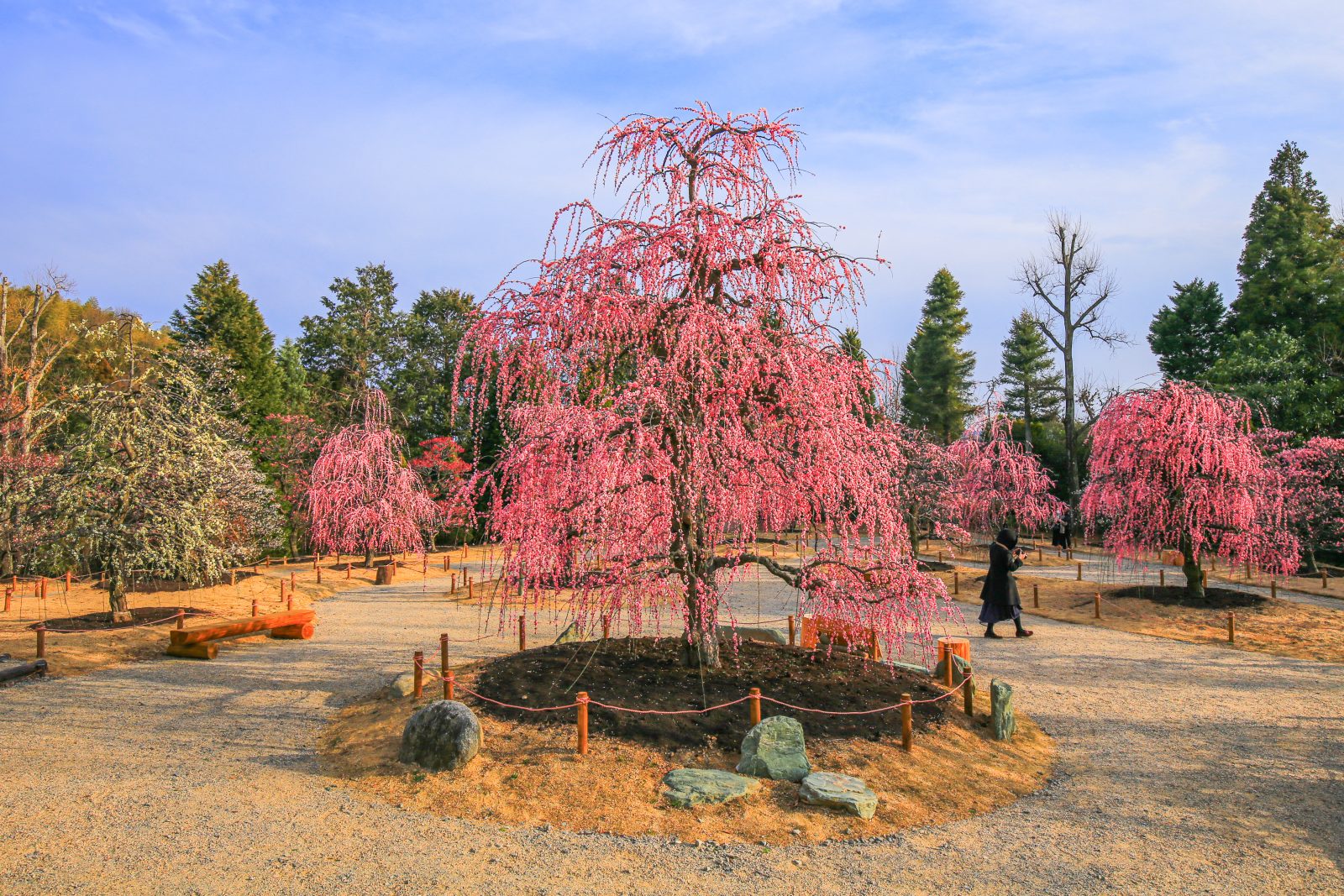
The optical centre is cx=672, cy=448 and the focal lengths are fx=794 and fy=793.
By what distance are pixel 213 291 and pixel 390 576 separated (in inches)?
806

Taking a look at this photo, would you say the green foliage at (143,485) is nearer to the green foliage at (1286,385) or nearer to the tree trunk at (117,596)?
the tree trunk at (117,596)

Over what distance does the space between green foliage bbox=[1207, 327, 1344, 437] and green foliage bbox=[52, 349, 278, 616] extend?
30.4 meters

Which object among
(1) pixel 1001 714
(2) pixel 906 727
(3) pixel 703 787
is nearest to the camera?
(3) pixel 703 787

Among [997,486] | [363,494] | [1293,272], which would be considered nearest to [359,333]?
[363,494]

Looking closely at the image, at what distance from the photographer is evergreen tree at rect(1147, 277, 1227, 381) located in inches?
1567

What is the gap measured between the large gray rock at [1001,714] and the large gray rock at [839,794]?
2.39 m

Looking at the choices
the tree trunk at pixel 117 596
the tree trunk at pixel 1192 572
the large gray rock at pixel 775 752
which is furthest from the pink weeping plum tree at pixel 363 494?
the tree trunk at pixel 1192 572

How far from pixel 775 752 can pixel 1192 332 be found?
142 feet

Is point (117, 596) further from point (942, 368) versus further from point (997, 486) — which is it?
point (942, 368)

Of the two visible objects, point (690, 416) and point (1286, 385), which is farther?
point (1286, 385)

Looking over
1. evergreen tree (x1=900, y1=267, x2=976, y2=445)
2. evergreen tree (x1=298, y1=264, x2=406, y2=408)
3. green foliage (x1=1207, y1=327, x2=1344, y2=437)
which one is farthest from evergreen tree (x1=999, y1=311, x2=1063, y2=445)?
evergreen tree (x1=298, y1=264, x2=406, y2=408)

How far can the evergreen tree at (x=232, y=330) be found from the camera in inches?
1369

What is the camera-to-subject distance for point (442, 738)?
280 inches

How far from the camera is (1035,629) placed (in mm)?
15336
